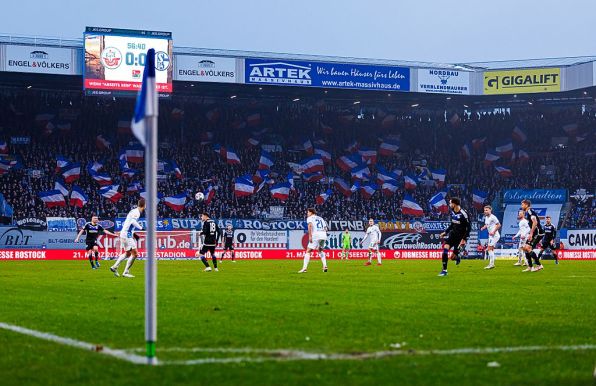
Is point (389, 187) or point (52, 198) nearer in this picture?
point (52, 198)

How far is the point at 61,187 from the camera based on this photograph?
62.5m

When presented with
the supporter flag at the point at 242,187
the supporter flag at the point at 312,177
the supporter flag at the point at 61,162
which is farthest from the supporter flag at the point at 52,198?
the supporter flag at the point at 312,177

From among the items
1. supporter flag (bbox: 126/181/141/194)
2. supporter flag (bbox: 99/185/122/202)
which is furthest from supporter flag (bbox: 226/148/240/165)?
supporter flag (bbox: 99/185/122/202)

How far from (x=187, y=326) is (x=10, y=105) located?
58.5 meters

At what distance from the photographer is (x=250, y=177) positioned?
224ft

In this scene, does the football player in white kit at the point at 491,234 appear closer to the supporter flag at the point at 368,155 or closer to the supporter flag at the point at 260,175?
the supporter flag at the point at 260,175

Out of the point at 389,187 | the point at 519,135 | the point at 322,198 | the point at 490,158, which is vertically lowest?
the point at 322,198

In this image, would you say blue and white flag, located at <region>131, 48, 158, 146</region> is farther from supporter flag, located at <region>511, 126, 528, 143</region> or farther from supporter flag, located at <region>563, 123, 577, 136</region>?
supporter flag, located at <region>563, 123, 577, 136</region>

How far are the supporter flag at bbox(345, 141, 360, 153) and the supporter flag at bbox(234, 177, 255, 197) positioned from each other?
982 centimetres

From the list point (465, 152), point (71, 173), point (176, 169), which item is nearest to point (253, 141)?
point (176, 169)

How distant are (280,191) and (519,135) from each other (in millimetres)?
21103

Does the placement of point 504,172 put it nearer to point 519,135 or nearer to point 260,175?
point 519,135

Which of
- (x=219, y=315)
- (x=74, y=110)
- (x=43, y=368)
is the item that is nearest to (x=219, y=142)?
(x=74, y=110)

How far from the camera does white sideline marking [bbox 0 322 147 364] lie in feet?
30.2
